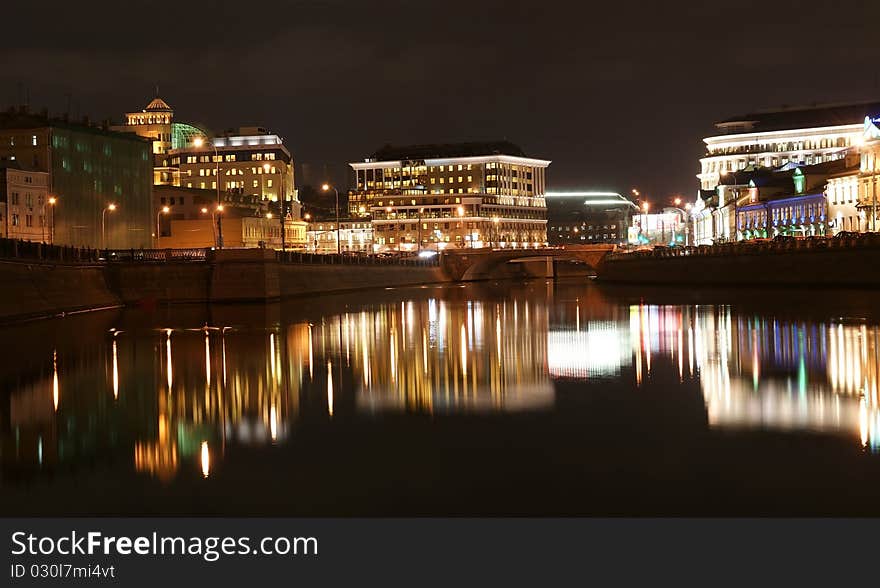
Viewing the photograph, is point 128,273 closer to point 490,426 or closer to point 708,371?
point 708,371

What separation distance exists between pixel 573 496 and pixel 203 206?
134139 millimetres

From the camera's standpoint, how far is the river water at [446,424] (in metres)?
18.4

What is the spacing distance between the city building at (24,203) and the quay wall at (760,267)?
6017 cm

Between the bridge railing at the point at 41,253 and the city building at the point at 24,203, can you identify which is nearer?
the bridge railing at the point at 41,253

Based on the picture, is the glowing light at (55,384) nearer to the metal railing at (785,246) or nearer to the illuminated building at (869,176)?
the metal railing at (785,246)

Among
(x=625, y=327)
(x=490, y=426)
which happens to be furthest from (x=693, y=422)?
(x=625, y=327)

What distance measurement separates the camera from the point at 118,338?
161 ft

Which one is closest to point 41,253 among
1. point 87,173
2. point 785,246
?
point 87,173

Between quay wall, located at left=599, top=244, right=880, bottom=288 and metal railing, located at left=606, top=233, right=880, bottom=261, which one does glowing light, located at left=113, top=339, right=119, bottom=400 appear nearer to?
quay wall, located at left=599, top=244, right=880, bottom=288

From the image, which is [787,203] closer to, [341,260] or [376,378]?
[341,260]

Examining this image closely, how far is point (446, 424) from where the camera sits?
2488 centimetres

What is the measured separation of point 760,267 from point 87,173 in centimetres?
6422

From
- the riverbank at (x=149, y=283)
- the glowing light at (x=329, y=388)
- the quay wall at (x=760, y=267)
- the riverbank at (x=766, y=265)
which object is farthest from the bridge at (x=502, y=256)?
the glowing light at (x=329, y=388)

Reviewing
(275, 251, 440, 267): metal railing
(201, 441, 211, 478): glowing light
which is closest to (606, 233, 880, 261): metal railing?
(275, 251, 440, 267): metal railing
